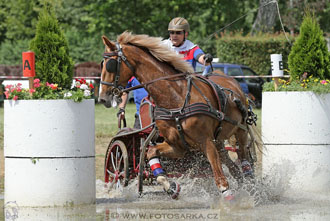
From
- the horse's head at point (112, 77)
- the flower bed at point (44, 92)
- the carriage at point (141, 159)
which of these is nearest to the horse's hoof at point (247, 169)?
the carriage at point (141, 159)

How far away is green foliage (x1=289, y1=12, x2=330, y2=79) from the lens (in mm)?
9793

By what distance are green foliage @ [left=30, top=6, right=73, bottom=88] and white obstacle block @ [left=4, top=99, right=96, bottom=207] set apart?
0.66 metres

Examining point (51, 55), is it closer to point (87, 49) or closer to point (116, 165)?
point (116, 165)

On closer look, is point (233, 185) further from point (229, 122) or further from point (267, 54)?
point (267, 54)

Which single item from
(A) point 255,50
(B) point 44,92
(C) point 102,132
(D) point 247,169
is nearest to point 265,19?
(A) point 255,50

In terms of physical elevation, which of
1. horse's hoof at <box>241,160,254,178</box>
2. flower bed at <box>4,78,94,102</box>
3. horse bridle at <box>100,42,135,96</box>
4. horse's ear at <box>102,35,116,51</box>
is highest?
horse's ear at <box>102,35,116,51</box>

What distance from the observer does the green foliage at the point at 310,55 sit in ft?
32.1

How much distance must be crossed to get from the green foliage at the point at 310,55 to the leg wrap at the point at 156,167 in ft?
8.67

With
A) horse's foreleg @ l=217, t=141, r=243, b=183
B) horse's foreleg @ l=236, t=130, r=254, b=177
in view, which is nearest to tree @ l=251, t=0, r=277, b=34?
horse's foreleg @ l=236, t=130, r=254, b=177

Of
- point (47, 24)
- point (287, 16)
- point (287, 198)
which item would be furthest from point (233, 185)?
point (287, 16)

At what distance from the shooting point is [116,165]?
909cm

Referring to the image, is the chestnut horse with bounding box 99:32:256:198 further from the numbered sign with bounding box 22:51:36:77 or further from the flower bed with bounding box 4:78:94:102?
the numbered sign with bounding box 22:51:36:77

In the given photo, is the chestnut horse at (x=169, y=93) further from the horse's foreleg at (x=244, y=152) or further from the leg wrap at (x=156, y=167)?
the horse's foreleg at (x=244, y=152)

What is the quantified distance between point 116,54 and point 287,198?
2708 mm
